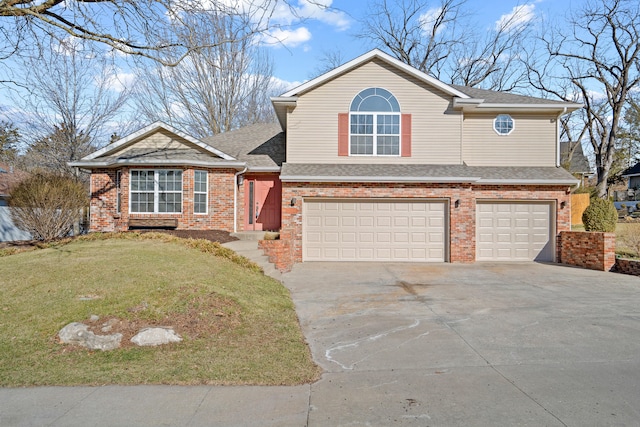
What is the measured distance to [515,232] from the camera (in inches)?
569

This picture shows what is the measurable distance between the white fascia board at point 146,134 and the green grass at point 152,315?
5291 mm

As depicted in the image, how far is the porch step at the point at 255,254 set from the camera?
10935 millimetres

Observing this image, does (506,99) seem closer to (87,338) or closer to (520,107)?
(520,107)

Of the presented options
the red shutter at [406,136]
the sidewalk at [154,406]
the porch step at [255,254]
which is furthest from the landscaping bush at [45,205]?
the red shutter at [406,136]

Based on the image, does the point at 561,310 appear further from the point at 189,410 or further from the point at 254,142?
the point at 254,142

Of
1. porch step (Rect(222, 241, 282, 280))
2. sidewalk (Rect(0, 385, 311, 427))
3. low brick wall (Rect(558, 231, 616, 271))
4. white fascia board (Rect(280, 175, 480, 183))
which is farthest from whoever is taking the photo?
white fascia board (Rect(280, 175, 480, 183))

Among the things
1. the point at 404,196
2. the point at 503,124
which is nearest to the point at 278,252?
the point at 404,196

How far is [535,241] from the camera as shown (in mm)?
14375

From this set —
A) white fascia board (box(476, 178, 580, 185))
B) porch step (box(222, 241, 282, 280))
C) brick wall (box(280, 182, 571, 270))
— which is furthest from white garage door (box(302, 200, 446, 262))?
porch step (box(222, 241, 282, 280))

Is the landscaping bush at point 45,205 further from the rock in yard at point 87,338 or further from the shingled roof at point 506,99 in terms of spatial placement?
the shingled roof at point 506,99

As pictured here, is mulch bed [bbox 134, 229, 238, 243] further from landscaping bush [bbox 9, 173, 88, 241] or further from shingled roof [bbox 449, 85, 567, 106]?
shingled roof [bbox 449, 85, 567, 106]

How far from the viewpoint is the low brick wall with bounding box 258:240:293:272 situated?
38.4ft

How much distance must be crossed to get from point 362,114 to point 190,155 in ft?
20.7

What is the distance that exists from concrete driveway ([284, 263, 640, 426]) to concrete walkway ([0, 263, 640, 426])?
0.06 ft
